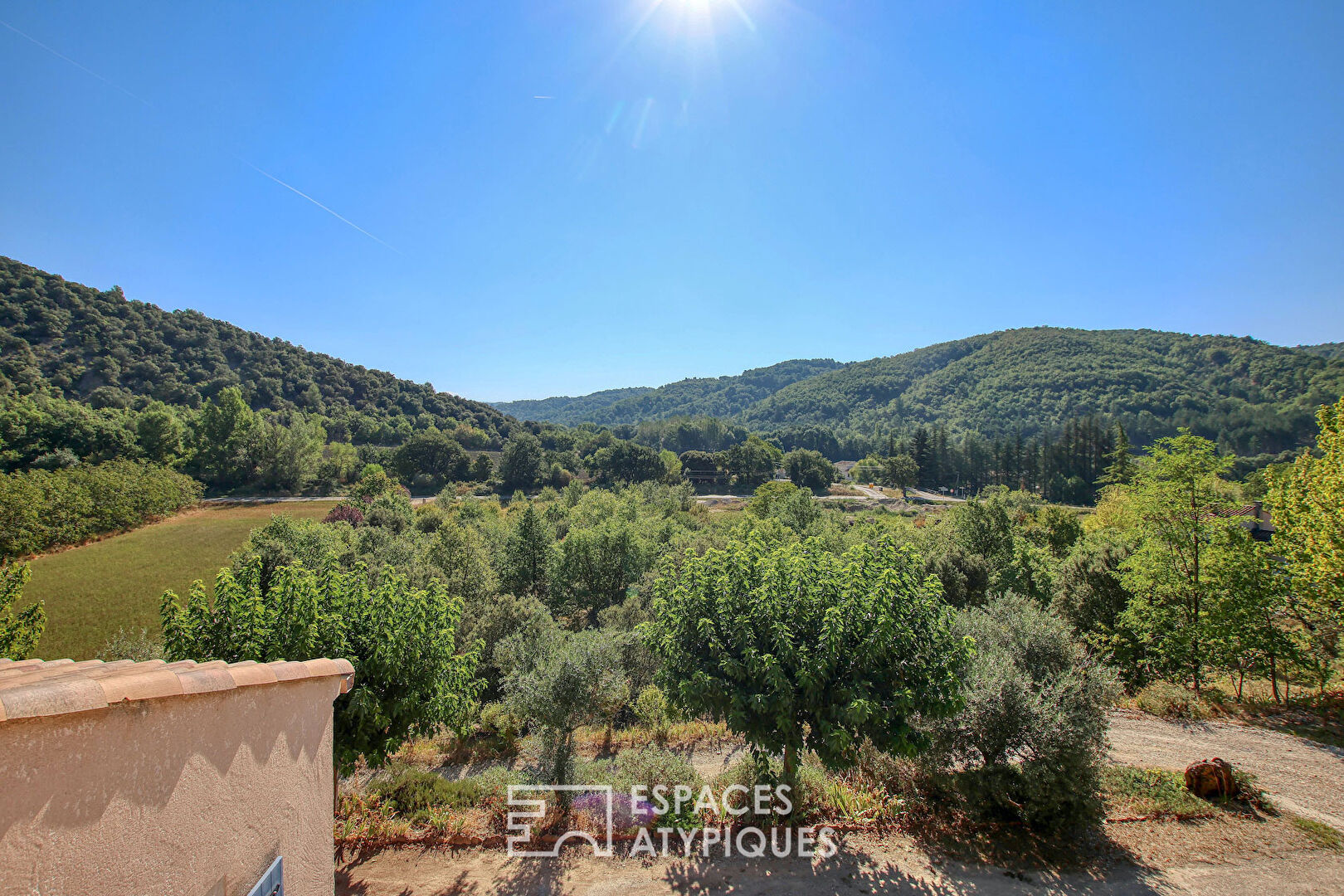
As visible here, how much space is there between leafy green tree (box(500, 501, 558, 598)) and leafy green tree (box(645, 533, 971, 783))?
83.3ft

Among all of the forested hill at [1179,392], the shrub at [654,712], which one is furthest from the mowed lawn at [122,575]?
the forested hill at [1179,392]

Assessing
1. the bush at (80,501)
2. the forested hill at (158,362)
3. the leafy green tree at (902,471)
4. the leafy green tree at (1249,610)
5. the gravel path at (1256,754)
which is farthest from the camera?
the leafy green tree at (902,471)

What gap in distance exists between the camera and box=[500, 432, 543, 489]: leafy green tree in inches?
3467

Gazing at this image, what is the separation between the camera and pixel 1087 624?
1884 cm

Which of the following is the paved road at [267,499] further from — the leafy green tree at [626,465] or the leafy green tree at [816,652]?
the leafy green tree at [816,652]

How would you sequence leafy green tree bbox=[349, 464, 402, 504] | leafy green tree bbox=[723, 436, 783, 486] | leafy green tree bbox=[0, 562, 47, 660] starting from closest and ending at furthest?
1. leafy green tree bbox=[0, 562, 47, 660]
2. leafy green tree bbox=[349, 464, 402, 504]
3. leafy green tree bbox=[723, 436, 783, 486]

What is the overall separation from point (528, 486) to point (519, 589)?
57.2 metres

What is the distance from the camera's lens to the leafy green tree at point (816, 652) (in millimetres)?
8117

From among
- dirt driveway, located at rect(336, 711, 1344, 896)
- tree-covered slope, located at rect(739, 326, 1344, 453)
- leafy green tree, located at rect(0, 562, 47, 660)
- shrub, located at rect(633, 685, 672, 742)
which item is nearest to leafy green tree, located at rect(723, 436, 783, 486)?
tree-covered slope, located at rect(739, 326, 1344, 453)

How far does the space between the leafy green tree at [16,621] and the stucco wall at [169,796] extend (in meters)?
14.9

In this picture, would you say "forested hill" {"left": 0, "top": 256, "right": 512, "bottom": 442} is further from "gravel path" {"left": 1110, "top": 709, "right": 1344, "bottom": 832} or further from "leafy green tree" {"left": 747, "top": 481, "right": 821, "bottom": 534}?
"gravel path" {"left": 1110, "top": 709, "right": 1344, "bottom": 832}

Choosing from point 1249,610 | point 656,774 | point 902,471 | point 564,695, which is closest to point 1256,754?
point 1249,610

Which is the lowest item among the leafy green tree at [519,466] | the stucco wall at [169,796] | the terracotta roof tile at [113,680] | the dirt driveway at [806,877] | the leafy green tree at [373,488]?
the dirt driveway at [806,877]

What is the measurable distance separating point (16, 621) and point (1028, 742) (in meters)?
23.8
